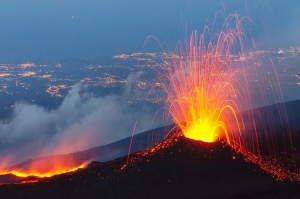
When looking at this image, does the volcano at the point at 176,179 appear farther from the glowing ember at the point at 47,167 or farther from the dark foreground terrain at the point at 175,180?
the glowing ember at the point at 47,167

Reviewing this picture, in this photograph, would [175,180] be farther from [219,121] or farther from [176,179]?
[219,121]

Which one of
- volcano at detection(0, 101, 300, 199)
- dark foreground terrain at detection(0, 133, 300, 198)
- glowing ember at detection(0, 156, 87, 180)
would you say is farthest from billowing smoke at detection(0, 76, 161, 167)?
dark foreground terrain at detection(0, 133, 300, 198)

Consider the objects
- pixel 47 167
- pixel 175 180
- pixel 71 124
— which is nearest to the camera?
pixel 175 180

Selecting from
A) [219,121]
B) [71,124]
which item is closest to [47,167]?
[219,121]

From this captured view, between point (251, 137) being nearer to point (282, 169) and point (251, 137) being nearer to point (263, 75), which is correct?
point (282, 169)

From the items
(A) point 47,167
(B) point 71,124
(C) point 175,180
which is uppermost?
(B) point 71,124

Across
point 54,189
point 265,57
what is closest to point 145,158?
point 54,189

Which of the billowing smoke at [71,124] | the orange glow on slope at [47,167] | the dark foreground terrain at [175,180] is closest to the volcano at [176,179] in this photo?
the dark foreground terrain at [175,180]
